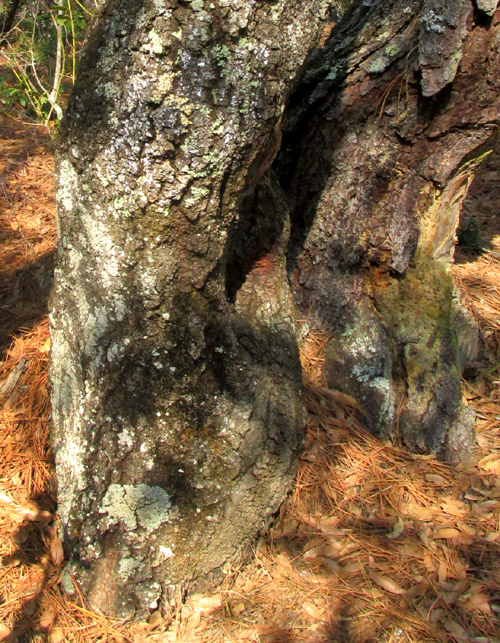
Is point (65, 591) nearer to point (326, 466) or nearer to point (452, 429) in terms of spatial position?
point (326, 466)

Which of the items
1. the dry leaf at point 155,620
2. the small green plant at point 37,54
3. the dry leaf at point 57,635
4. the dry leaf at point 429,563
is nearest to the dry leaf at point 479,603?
the dry leaf at point 429,563

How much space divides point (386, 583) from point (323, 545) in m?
0.26

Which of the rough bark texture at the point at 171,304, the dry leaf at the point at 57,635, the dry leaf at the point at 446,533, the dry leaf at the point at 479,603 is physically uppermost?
the rough bark texture at the point at 171,304

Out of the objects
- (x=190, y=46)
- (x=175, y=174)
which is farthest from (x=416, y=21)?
(x=175, y=174)

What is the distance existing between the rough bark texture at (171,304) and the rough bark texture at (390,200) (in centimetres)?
46

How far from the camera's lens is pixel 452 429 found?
2.58 meters

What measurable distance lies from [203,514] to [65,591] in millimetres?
557

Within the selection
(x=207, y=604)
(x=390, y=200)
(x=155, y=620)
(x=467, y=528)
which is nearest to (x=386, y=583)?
(x=467, y=528)

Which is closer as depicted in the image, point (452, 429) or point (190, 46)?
point (190, 46)

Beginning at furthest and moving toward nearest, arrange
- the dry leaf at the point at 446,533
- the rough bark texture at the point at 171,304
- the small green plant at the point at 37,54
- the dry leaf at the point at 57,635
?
the small green plant at the point at 37,54
the dry leaf at the point at 446,533
the dry leaf at the point at 57,635
the rough bark texture at the point at 171,304

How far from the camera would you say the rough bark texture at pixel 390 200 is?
7.60 ft

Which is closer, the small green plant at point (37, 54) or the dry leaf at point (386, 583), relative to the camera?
the dry leaf at point (386, 583)

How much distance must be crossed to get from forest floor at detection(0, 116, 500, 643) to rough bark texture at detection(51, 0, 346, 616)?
12cm

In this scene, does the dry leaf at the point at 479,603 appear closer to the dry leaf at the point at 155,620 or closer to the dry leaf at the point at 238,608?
the dry leaf at the point at 238,608
